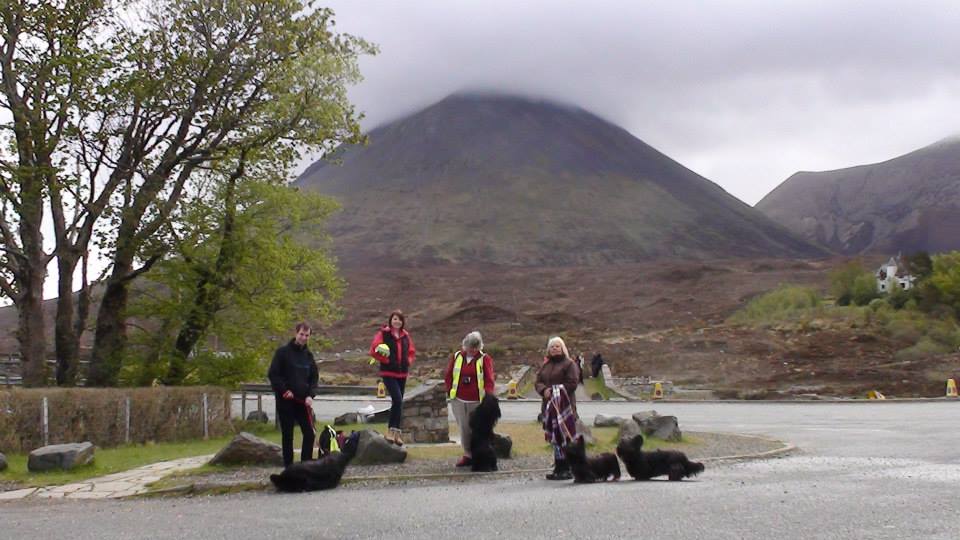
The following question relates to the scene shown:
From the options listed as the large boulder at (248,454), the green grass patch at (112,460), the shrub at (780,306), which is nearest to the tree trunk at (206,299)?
the green grass patch at (112,460)

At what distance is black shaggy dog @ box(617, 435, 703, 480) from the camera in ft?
35.3

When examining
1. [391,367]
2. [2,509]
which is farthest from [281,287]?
[2,509]

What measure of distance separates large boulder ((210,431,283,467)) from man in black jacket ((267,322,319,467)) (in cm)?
102

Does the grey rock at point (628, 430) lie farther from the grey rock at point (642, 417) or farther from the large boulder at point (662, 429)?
the grey rock at point (642, 417)

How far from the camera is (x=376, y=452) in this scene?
12641 mm

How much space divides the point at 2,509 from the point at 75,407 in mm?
4698

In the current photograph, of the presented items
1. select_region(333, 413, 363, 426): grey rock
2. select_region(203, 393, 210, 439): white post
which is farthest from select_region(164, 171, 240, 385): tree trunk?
select_region(333, 413, 363, 426): grey rock

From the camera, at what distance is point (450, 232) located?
6609 inches

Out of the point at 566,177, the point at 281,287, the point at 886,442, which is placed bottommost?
the point at 886,442

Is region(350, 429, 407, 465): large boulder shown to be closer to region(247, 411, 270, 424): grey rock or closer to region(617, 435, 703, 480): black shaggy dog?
region(617, 435, 703, 480): black shaggy dog

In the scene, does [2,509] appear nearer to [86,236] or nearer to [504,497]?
[504,497]

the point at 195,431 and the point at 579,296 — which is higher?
the point at 579,296

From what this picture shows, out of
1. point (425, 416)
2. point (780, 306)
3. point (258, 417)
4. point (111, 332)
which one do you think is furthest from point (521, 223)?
point (425, 416)

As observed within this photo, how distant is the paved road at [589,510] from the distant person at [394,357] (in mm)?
2550
